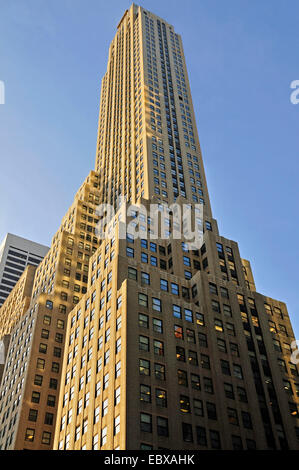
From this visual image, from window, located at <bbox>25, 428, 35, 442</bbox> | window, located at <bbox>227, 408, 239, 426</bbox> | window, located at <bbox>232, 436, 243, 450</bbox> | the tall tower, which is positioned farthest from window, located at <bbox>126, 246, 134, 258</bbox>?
window, located at <bbox>232, 436, 243, 450</bbox>

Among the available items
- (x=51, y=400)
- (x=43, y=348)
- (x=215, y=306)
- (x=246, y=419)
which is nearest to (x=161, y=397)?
(x=246, y=419)

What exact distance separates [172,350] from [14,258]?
131035 millimetres

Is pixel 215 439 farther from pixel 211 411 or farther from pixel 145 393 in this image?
pixel 145 393

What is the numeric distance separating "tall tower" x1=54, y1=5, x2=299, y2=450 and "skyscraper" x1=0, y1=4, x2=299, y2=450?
0.65ft

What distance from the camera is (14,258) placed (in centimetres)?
18962

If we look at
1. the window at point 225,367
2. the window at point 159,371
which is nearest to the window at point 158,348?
the window at point 159,371

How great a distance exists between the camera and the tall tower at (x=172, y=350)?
208 feet

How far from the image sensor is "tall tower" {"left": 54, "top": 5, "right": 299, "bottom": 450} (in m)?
63.5

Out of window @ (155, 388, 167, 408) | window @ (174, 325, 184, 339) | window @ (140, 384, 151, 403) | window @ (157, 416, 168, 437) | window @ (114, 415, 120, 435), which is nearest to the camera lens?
window @ (114, 415, 120, 435)

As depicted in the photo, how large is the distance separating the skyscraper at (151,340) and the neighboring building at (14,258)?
5591 cm

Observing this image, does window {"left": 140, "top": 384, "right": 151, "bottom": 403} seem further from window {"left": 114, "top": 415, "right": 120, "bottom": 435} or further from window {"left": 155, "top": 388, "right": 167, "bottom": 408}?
window {"left": 114, "top": 415, "right": 120, "bottom": 435}

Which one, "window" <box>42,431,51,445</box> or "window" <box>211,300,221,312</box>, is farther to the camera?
"window" <box>42,431,51,445</box>
